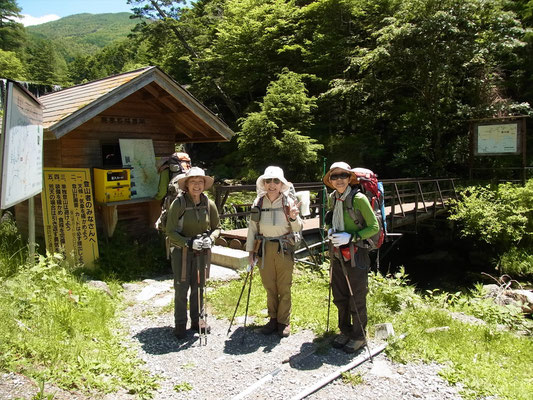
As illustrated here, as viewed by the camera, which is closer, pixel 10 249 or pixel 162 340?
pixel 162 340

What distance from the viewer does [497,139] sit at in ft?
53.2

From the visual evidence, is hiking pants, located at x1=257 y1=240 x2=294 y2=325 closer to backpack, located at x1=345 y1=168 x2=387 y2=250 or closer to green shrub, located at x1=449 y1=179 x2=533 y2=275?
backpack, located at x1=345 y1=168 x2=387 y2=250

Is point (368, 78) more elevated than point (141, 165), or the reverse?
point (368, 78)

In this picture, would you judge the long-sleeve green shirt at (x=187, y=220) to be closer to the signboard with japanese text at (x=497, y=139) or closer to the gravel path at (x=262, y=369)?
the gravel path at (x=262, y=369)

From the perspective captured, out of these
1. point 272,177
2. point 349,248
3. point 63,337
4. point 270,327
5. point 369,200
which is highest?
point 272,177

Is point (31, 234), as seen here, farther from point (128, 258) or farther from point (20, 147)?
point (128, 258)

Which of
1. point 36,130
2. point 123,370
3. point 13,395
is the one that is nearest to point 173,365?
point 123,370

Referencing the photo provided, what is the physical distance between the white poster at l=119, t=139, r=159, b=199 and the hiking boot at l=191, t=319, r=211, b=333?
3.64 metres

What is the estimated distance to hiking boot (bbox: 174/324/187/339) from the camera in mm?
4855

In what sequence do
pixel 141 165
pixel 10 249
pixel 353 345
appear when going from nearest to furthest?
pixel 353 345, pixel 10 249, pixel 141 165

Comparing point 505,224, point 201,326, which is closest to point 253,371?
point 201,326

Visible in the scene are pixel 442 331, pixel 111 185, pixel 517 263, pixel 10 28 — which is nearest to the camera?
pixel 442 331

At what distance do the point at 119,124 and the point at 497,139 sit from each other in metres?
14.9

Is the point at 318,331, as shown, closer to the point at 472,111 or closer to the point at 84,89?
the point at 84,89
